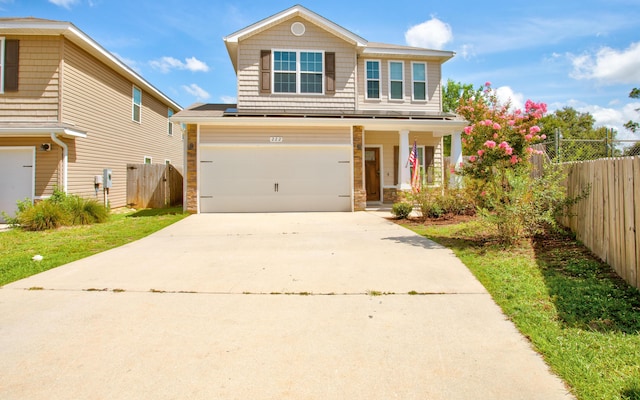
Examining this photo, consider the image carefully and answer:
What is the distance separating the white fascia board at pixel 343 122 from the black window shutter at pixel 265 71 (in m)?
1.97

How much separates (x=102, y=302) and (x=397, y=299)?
10.4 ft

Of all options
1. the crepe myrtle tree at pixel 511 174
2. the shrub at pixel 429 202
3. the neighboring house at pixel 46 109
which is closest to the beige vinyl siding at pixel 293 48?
the neighboring house at pixel 46 109

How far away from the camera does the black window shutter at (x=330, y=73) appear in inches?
534

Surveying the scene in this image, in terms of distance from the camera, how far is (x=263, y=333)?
3096mm

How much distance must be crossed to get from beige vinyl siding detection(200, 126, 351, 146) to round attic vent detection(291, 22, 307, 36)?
3.96 m

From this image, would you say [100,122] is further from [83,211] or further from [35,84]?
[83,211]

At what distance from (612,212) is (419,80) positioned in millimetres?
11414

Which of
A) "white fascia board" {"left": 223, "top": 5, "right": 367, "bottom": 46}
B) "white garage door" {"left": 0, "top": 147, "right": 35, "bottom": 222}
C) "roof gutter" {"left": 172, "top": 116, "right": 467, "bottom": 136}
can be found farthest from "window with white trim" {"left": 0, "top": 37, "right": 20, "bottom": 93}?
"white fascia board" {"left": 223, "top": 5, "right": 367, "bottom": 46}

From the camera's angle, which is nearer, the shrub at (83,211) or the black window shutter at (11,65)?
the shrub at (83,211)

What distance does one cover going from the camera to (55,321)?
3.34 m

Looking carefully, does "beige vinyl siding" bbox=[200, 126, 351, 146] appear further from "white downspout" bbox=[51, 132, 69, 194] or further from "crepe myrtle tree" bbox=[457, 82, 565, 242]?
"crepe myrtle tree" bbox=[457, 82, 565, 242]

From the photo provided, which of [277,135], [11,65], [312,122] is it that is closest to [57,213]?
[11,65]

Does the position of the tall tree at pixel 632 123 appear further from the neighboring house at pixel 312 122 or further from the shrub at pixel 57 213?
the shrub at pixel 57 213

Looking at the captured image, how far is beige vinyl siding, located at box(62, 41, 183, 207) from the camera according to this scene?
1138cm
